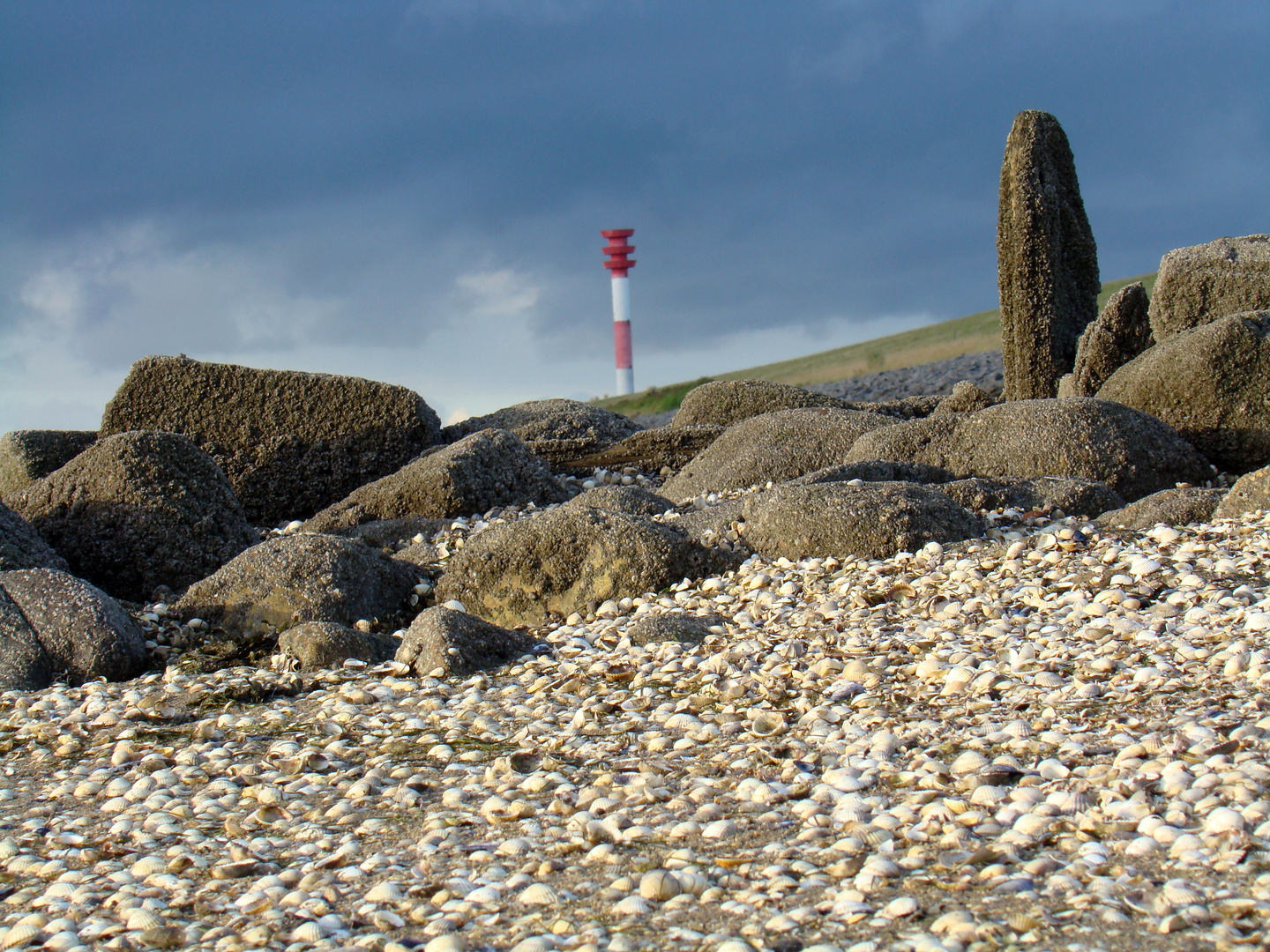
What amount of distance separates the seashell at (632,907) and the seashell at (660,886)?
0.04 meters

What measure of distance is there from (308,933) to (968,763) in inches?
84.8

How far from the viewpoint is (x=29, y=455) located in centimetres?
1191

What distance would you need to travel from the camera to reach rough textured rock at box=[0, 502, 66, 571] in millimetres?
8312

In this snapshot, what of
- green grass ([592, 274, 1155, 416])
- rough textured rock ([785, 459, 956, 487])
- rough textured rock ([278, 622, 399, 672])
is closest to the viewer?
rough textured rock ([278, 622, 399, 672])

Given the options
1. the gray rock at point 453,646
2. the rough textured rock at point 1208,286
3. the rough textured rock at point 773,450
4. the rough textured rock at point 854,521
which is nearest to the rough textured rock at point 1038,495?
the rough textured rock at point 854,521

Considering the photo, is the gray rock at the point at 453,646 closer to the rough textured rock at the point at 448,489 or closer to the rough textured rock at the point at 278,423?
the rough textured rock at the point at 448,489

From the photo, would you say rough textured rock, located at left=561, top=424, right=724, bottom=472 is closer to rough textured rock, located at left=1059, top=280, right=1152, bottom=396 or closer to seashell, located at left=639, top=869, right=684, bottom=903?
rough textured rock, located at left=1059, top=280, right=1152, bottom=396

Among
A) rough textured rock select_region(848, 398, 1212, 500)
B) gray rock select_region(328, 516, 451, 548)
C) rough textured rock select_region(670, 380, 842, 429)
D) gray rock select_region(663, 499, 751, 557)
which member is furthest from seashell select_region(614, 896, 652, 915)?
rough textured rock select_region(670, 380, 842, 429)

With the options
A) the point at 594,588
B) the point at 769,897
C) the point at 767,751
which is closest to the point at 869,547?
the point at 594,588

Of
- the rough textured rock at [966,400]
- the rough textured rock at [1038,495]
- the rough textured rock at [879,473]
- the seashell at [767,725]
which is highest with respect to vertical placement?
the rough textured rock at [966,400]

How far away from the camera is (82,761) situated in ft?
16.7

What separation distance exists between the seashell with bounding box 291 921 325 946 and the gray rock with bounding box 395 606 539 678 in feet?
8.71

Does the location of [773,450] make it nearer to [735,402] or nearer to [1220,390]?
[735,402]

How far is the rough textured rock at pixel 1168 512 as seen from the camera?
716 cm
